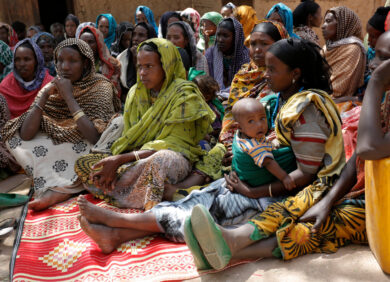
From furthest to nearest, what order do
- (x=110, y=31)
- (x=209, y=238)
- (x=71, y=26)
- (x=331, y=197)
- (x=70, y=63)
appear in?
(x=71, y=26) → (x=110, y=31) → (x=70, y=63) → (x=331, y=197) → (x=209, y=238)

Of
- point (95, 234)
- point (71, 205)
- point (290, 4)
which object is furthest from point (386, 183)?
point (290, 4)

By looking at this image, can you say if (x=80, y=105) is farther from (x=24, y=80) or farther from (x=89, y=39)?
(x=89, y=39)

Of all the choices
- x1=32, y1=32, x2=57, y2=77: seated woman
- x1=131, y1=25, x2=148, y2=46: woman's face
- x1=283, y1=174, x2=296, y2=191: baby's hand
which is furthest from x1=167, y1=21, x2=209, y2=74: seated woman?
x1=283, y1=174, x2=296, y2=191: baby's hand

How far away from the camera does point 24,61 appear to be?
4.69 m

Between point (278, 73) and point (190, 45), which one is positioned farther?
point (190, 45)

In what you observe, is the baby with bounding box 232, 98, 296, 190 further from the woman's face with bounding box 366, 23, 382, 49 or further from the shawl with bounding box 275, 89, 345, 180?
the woman's face with bounding box 366, 23, 382, 49

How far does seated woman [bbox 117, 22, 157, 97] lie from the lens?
584 cm

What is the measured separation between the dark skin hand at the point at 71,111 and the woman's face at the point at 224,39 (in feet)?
7.21

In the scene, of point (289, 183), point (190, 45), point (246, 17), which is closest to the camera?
point (289, 183)

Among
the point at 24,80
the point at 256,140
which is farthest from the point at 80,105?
the point at 256,140

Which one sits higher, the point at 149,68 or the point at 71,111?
the point at 149,68

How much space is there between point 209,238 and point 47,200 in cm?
202

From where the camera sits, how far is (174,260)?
99.2 inches

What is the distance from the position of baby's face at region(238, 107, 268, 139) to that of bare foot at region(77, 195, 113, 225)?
3.62 feet
